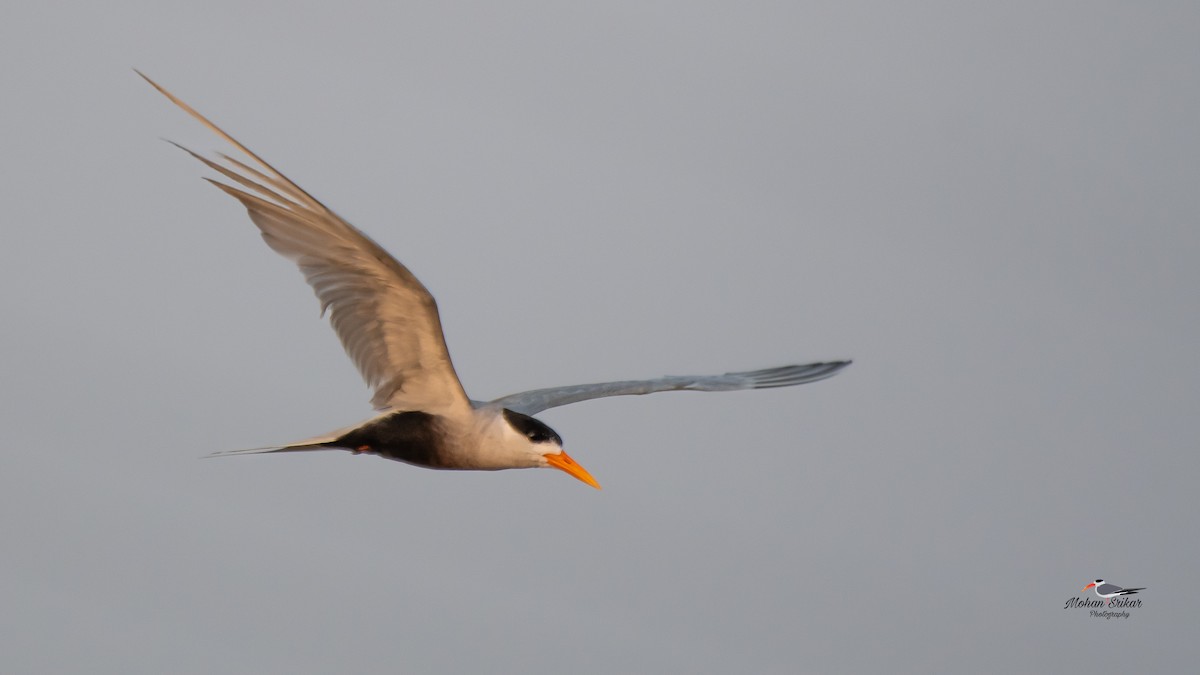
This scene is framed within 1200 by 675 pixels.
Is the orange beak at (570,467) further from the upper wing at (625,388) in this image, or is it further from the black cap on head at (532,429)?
the upper wing at (625,388)

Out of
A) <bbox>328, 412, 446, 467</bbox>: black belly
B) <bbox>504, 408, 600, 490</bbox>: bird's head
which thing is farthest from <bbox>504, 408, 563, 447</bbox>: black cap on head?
<bbox>328, 412, 446, 467</bbox>: black belly

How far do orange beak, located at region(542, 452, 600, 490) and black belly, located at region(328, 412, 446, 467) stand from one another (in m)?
0.44

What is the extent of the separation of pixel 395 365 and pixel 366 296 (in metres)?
0.33

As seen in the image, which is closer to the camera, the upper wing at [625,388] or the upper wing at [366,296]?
the upper wing at [366,296]

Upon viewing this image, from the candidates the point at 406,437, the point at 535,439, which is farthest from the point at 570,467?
the point at 406,437

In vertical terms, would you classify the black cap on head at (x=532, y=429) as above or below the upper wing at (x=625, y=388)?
below

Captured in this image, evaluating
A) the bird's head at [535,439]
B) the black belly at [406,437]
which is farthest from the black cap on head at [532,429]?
the black belly at [406,437]

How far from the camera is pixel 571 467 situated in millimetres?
5625

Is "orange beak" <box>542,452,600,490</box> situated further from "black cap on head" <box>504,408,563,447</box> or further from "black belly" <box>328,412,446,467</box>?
"black belly" <box>328,412,446,467</box>

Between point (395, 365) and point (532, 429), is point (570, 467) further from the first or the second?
point (395, 365)

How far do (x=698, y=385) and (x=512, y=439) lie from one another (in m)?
1.45

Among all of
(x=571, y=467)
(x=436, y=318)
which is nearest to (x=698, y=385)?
(x=571, y=467)

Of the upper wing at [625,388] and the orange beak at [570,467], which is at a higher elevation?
the upper wing at [625,388]

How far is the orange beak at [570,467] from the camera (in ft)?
18.3
